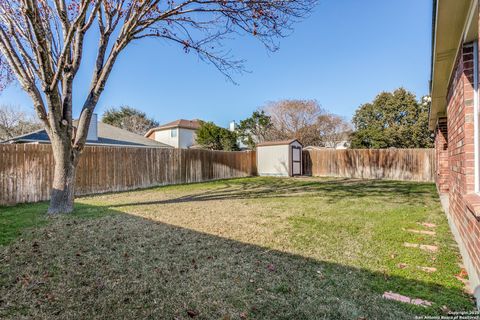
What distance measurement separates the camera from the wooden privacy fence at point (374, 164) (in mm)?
13375

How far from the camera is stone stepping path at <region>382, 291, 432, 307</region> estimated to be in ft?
6.93

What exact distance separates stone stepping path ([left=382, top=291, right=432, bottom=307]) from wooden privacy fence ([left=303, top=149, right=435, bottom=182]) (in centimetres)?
1338

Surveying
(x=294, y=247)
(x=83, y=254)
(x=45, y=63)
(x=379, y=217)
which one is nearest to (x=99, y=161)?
(x=45, y=63)

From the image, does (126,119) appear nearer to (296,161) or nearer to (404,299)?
(296,161)

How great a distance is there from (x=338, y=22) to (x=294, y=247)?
8358 millimetres

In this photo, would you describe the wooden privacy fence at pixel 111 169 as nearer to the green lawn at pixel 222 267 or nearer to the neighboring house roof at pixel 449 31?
the green lawn at pixel 222 267

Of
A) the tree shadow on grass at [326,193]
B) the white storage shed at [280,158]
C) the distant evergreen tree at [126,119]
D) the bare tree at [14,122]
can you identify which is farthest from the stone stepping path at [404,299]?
the distant evergreen tree at [126,119]

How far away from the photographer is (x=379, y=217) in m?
5.18

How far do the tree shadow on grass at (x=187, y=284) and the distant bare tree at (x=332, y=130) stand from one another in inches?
987

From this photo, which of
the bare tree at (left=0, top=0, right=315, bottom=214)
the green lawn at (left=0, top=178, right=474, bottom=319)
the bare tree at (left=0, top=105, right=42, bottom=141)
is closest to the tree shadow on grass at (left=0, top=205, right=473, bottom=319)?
the green lawn at (left=0, top=178, right=474, bottom=319)

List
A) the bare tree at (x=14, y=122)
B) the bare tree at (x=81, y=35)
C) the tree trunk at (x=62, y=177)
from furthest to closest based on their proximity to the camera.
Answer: the bare tree at (x=14, y=122) < the tree trunk at (x=62, y=177) < the bare tree at (x=81, y=35)

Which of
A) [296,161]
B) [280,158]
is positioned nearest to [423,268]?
[280,158]

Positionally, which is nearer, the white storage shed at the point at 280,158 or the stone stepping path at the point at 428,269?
the stone stepping path at the point at 428,269

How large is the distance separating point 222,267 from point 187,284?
1.62 ft
